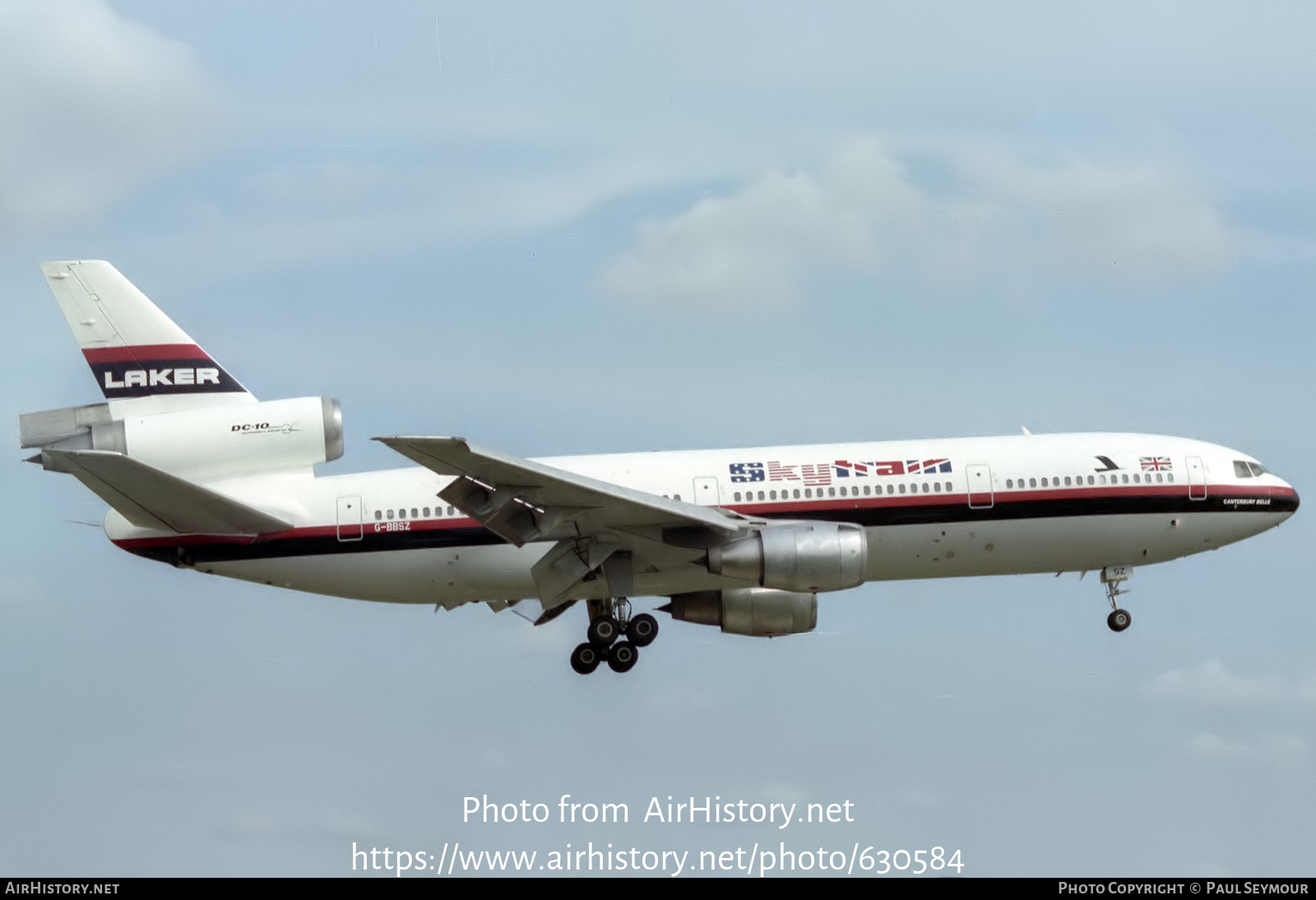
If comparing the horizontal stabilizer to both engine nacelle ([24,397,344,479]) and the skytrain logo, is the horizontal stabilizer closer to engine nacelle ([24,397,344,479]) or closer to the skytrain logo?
engine nacelle ([24,397,344,479])

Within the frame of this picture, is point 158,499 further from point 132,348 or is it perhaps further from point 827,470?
point 827,470

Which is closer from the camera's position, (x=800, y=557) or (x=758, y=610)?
(x=800, y=557)

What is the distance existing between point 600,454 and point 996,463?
29.1 ft

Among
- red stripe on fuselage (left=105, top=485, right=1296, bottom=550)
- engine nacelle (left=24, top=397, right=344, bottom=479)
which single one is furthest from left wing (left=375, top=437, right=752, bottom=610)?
engine nacelle (left=24, top=397, right=344, bottom=479)

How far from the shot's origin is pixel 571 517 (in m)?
32.1

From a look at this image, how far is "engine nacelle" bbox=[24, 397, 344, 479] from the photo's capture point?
1329 inches

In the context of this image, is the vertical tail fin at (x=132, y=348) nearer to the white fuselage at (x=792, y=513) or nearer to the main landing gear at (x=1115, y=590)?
the white fuselage at (x=792, y=513)

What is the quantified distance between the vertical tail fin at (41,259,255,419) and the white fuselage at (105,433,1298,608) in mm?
2621

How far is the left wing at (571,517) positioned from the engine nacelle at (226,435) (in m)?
4.56

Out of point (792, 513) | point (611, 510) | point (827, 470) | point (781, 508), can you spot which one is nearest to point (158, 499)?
point (611, 510)

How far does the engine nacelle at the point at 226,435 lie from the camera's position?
1329 inches

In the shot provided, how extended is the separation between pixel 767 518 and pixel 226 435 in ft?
39.0

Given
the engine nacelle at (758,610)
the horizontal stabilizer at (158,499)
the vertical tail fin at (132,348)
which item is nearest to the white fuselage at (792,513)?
the horizontal stabilizer at (158,499)

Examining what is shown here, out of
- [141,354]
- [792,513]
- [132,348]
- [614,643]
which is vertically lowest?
[614,643]
